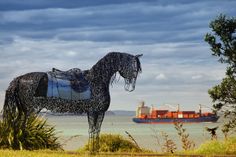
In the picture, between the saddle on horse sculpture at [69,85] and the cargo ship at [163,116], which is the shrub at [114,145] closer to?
the saddle on horse sculpture at [69,85]

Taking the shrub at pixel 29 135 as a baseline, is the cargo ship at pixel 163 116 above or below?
above

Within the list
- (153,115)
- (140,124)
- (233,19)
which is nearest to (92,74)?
(233,19)

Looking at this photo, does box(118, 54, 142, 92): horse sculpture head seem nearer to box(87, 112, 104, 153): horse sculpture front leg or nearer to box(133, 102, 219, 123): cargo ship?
box(87, 112, 104, 153): horse sculpture front leg

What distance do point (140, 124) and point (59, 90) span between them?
87.8 metres

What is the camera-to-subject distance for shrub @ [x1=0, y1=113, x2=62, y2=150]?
20781 mm

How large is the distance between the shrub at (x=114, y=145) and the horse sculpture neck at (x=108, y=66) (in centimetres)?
389

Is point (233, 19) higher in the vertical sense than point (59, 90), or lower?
higher

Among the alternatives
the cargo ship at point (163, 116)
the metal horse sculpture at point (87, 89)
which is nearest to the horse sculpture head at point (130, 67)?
the metal horse sculpture at point (87, 89)

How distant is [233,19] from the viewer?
20.9 meters

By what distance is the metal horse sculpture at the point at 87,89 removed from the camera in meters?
17.3

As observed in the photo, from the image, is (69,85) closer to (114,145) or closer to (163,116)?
(114,145)

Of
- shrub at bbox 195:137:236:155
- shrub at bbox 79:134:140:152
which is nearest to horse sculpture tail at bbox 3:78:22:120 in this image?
shrub at bbox 79:134:140:152

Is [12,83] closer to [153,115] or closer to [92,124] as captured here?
[92,124]

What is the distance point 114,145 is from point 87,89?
388 cm
